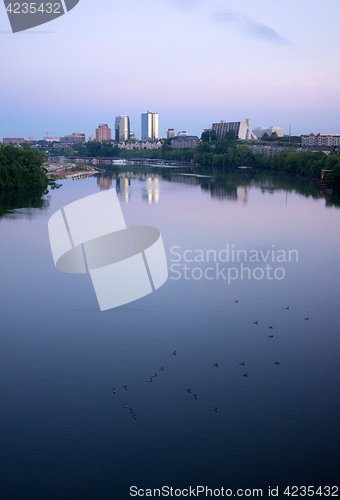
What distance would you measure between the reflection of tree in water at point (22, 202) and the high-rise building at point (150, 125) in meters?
126

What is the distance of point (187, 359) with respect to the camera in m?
6.27

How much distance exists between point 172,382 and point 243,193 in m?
20.9

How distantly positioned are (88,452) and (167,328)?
2865 millimetres

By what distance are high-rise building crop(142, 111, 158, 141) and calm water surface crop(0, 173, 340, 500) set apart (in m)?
142

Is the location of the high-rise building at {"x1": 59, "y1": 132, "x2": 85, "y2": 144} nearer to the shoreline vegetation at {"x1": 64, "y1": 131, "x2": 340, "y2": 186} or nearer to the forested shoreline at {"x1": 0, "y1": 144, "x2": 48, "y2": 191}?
the shoreline vegetation at {"x1": 64, "y1": 131, "x2": 340, "y2": 186}

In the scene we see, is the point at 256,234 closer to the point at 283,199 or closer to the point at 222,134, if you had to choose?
the point at 283,199

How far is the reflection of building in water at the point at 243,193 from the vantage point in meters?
23.0

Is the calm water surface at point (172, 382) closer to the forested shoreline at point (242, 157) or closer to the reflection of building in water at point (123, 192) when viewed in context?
the reflection of building in water at point (123, 192)

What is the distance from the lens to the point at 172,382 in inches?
225

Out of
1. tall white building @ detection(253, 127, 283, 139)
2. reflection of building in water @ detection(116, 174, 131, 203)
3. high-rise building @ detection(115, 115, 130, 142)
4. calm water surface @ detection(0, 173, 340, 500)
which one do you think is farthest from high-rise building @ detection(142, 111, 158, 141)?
calm water surface @ detection(0, 173, 340, 500)

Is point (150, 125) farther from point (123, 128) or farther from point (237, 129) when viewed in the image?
point (237, 129)

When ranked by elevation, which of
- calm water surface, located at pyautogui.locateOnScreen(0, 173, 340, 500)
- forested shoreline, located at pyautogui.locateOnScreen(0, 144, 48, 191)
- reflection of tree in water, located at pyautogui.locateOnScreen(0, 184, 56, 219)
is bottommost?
calm water surface, located at pyautogui.locateOnScreen(0, 173, 340, 500)

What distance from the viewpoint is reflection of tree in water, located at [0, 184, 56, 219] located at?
17.9 metres

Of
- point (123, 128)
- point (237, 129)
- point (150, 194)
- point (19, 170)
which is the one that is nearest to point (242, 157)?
point (150, 194)
